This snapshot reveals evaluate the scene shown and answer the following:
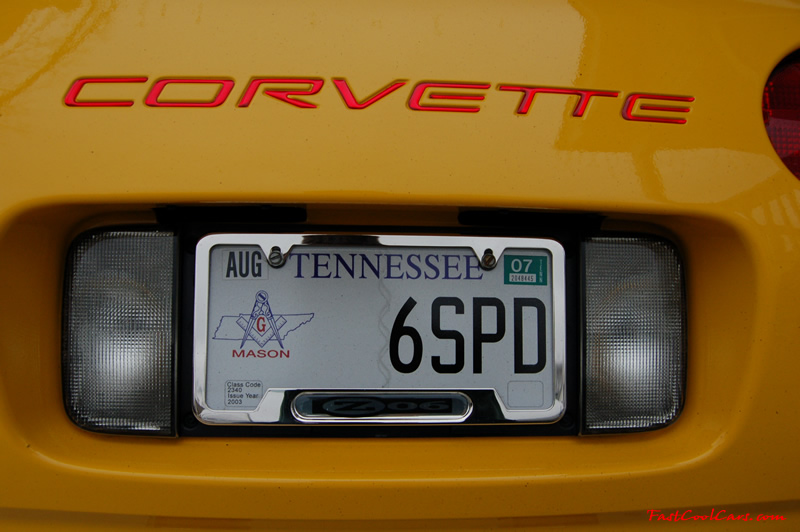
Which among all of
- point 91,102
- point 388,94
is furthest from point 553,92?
point 91,102

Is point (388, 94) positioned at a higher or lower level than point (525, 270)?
higher

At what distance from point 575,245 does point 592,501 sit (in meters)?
0.45

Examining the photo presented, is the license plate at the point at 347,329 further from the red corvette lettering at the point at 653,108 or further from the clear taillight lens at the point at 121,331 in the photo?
the red corvette lettering at the point at 653,108

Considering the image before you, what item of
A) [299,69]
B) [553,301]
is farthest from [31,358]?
[553,301]

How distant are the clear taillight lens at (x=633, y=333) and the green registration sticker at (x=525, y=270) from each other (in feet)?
0.28

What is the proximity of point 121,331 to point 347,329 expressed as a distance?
40 centimetres

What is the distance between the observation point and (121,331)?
3.59ft

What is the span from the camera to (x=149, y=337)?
1100mm

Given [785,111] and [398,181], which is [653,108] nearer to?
[785,111]

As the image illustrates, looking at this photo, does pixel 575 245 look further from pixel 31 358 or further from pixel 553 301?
pixel 31 358

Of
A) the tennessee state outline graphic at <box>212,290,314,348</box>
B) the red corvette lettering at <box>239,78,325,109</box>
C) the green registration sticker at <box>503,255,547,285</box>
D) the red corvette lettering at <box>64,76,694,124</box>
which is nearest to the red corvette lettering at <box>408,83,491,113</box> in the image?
the red corvette lettering at <box>64,76,694,124</box>

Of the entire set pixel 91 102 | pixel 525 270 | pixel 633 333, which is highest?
pixel 91 102

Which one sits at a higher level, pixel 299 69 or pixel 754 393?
pixel 299 69

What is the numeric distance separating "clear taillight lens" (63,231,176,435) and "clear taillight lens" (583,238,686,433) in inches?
30.2
